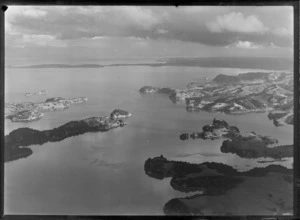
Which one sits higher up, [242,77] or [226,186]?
[242,77]

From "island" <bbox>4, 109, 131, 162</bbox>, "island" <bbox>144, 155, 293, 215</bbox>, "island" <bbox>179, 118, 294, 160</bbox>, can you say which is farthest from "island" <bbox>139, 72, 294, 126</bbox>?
"island" <bbox>144, 155, 293, 215</bbox>

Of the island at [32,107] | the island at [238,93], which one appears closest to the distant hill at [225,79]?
the island at [238,93]

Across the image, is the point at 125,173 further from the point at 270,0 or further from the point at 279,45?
Result: the point at 270,0

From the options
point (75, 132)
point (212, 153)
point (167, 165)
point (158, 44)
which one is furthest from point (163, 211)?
point (158, 44)

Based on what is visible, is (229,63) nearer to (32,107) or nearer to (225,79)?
(225,79)

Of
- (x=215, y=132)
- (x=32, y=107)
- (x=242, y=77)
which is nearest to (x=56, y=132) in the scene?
(x=32, y=107)

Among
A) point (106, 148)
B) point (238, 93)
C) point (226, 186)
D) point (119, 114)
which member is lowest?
point (226, 186)
